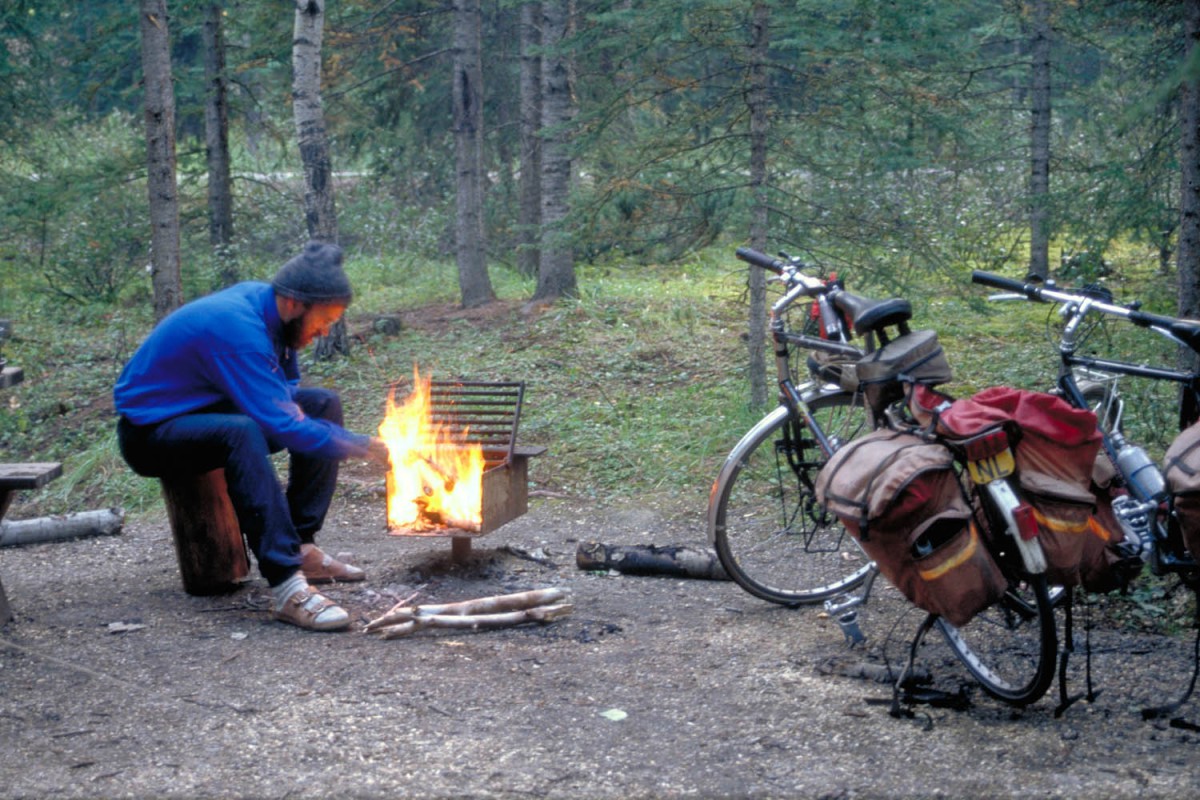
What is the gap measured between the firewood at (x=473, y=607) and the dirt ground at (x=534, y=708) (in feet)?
0.37

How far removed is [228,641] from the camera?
Result: 4.84 metres

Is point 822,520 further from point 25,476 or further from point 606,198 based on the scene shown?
point 606,198

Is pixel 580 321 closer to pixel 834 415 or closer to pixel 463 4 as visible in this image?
pixel 463 4

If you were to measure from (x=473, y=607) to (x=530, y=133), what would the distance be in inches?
440

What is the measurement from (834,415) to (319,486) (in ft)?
7.89

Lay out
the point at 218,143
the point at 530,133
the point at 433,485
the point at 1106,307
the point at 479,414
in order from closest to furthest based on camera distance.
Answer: the point at 1106,307 → the point at 433,485 → the point at 479,414 → the point at 218,143 → the point at 530,133

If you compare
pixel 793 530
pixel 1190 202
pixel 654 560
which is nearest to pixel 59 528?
pixel 654 560

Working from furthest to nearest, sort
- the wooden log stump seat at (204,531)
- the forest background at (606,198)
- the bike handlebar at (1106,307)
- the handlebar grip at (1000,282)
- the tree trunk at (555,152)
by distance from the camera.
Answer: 1. the tree trunk at (555,152)
2. the forest background at (606,198)
3. the wooden log stump seat at (204,531)
4. the handlebar grip at (1000,282)
5. the bike handlebar at (1106,307)

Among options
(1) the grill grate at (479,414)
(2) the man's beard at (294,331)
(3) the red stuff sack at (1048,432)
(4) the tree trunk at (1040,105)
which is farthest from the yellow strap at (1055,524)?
(4) the tree trunk at (1040,105)

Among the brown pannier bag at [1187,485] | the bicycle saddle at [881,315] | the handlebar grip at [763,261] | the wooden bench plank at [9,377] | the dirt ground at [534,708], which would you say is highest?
the handlebar grip at [763,261]

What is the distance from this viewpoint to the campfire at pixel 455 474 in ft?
17.7

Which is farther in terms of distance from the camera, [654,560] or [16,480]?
[654,560]

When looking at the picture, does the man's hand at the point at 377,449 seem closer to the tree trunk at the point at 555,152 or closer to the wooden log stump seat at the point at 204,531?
the wooden log stump seat at the point at 204,531

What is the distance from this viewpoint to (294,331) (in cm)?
523
